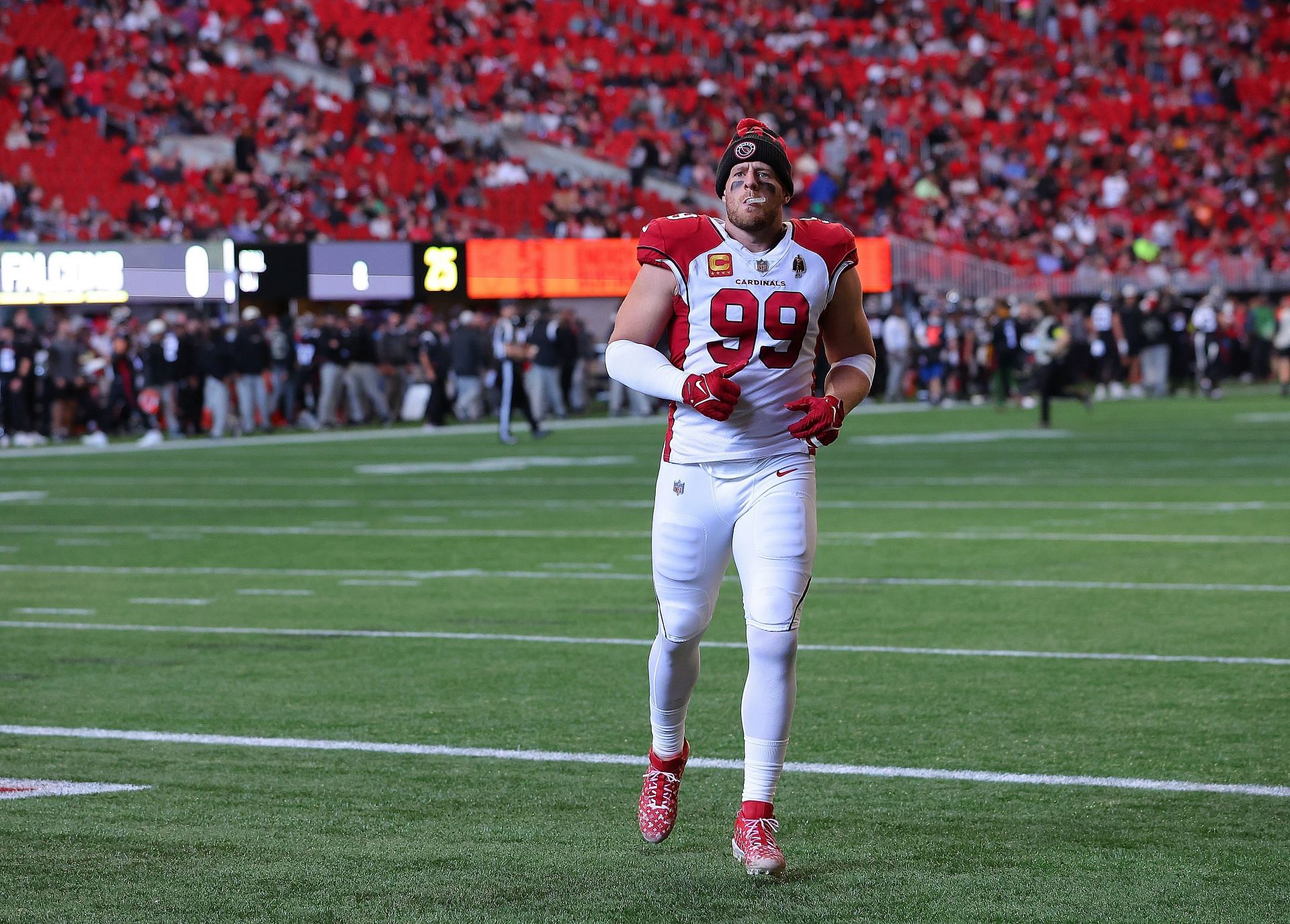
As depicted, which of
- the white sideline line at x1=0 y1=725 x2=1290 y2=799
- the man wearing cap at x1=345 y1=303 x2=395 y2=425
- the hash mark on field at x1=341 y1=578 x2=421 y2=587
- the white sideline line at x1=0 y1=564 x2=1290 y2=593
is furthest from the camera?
the man wearing cap at x1=345 y1=303 x2=395 y2=425

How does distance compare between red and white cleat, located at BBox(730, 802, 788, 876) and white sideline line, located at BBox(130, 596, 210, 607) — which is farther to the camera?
white sideline line, located at BBox(130, 596, 210, 607)

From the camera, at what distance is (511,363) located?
71.8 ft

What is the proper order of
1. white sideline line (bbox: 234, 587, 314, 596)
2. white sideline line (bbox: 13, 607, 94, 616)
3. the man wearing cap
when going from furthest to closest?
the man wearing cap
white sideline line (bbox: 234, 587, 314, 596)
white sideline line (bbox: 13, 607, 94, 616)

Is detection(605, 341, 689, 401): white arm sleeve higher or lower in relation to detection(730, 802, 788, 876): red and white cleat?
higher

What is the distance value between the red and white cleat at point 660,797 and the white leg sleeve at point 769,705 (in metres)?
0.21

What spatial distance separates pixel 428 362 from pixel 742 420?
71.8ft

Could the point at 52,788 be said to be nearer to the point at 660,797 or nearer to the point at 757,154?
the point at 660,797

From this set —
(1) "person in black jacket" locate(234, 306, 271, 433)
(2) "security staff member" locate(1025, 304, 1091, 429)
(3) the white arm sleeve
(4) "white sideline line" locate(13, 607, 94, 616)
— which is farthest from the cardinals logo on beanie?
(1) "person in black jacket" locate(234, 306, 271, 433)

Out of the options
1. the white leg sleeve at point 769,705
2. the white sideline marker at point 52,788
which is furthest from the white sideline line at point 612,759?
the white leg sleeve at point 769,705

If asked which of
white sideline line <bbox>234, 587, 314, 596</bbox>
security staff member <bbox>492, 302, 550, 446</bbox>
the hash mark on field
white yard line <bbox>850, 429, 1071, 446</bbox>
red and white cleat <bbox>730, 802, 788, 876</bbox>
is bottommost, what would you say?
white sideline line <bbox>234, 587, 314, 596</bbox>

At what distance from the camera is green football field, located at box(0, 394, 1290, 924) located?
4.35 metres

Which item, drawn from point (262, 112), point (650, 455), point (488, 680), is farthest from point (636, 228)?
point (488, 680)

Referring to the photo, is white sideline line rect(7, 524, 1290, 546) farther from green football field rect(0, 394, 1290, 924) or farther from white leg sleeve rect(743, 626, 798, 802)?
white leg sleeve rect(743, 626, 798, 802)

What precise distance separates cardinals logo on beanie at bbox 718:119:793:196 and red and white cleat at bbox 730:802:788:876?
4.83ft
